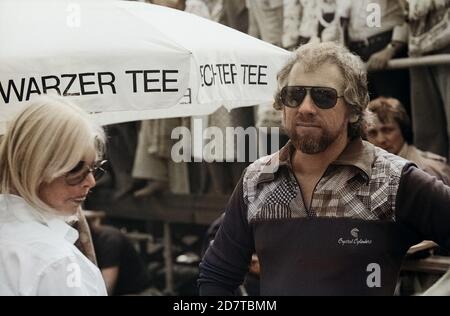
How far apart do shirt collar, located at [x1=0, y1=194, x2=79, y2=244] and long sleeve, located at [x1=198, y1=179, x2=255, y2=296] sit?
748mm

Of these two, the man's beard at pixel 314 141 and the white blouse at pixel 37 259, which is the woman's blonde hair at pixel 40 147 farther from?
the man's beard at pixel 314 141

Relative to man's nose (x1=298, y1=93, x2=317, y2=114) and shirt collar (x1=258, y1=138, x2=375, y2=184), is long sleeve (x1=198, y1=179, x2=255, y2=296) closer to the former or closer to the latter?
shirt collar (x1=258, y1=138, x2=375, y2=184)

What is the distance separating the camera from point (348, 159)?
2.78 metres

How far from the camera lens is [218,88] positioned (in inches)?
145

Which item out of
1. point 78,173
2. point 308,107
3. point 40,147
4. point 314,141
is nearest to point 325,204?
point 314,141

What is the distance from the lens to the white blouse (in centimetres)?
215

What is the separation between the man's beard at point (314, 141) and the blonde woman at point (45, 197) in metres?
0.72

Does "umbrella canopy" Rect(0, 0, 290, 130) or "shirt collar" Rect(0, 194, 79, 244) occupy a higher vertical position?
"umbrella canopy" Rect(0, 0, 290, 130)

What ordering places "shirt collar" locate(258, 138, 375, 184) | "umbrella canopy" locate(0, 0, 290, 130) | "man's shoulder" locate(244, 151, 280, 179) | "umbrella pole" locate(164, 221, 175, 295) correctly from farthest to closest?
"umbrella pole" locate(164, 221, 175, 295) → "umbrella canopy" locate(0, 0, 290, 130) → "man's shoulder" locate(244, 151, 280, 179) → "shirt collar" locate(258, 138, 375, 184)

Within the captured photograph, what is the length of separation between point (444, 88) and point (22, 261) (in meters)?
2.90

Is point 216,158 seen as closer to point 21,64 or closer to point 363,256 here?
point 21,64

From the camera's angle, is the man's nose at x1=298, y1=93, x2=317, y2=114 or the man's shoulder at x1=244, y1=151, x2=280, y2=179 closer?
the man's nose at x1=298, y1=93, x2=317, y2=114

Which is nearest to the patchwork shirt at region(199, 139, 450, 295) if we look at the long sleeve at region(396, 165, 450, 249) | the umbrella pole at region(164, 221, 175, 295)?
the long sleeve at region(396, 165, 450, 249)

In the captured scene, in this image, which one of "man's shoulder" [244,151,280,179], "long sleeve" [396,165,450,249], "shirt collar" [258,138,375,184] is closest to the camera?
"long sleeve" [396,165,450,249]
